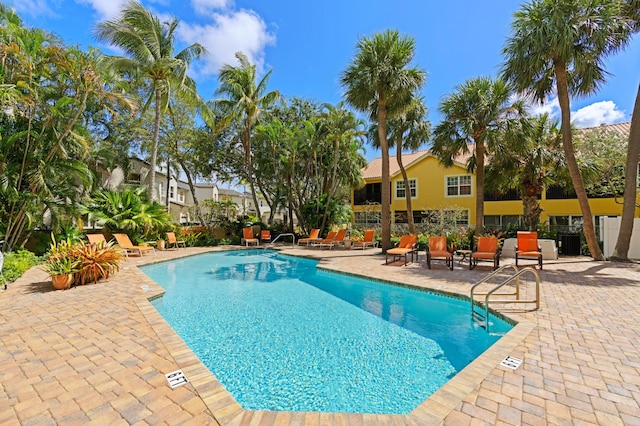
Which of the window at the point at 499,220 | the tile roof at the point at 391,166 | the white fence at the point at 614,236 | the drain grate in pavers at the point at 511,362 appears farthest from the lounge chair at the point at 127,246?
the window at the point at 499,220

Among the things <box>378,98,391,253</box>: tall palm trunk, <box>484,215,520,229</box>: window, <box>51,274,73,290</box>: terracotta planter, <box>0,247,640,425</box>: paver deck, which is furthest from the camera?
<box>484,215,520,229</box>: window

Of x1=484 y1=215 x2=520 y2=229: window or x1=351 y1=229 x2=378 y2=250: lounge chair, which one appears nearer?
x1=351 y1=229 x2=378 y2=250: lounge chair

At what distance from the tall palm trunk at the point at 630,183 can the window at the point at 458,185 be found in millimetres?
13863

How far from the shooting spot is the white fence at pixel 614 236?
521 inches

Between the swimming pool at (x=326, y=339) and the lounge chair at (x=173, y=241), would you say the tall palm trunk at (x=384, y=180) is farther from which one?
the lounge chair at (x=173, y=241)

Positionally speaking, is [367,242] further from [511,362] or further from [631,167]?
[511,362]

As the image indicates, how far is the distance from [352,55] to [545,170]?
11.8 metres

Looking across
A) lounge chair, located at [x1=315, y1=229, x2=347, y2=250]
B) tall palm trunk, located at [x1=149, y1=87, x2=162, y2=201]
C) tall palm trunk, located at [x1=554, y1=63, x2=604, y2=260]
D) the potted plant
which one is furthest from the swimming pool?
tall palm trunk, located at [x1=149, y1=87, x2=162, y2=201]

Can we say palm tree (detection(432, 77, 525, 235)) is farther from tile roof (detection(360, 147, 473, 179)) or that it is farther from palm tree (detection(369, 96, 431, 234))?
tile roof (detection(360, 147, 473, 179))

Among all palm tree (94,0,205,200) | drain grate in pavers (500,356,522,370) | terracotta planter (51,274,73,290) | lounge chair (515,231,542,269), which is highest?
palm tree (94,0,205,200)

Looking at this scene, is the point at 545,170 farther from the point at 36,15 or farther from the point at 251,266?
the point at 36,15

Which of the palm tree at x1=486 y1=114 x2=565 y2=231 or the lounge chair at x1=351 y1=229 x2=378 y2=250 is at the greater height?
the palm tree at x1=486 y1=114 x2=565 y2=231

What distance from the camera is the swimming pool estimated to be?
12.5 ft

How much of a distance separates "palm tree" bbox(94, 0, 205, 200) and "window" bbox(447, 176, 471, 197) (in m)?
21.3
